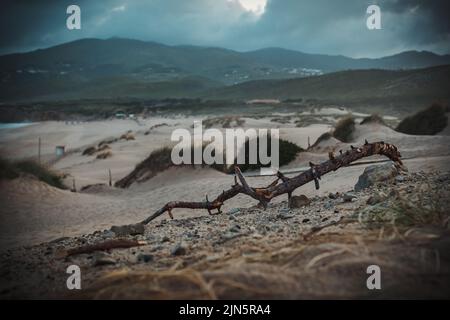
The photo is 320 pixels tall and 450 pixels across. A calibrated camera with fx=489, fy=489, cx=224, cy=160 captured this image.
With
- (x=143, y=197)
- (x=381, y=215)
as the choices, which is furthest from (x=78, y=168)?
(x=381, y=215)

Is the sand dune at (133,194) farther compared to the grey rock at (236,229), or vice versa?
the sand dune at (133,194)

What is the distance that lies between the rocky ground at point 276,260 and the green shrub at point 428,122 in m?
15.2

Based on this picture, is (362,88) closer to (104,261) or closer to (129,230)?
(129,230)

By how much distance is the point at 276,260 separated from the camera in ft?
10.4

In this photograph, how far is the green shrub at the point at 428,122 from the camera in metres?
18.8

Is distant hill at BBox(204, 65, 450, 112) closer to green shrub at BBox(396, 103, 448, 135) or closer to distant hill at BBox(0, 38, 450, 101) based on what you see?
distant hill at BBox(0, 38, 450, 101)

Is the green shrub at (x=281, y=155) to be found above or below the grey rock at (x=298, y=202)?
above

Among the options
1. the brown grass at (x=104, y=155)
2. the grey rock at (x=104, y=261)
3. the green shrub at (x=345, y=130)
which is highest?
the green shrub at (x=345, y=130)

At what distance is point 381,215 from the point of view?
12.7 feet

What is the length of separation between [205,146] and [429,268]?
1383 centimetres

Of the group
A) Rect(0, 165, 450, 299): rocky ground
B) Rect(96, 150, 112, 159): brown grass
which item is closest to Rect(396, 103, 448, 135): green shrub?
Rect(96, 150, 112, 159): brown grass

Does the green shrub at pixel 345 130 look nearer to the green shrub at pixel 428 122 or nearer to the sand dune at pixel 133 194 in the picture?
the sand dune at pixel 133 194

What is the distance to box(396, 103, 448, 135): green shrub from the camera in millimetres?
18750

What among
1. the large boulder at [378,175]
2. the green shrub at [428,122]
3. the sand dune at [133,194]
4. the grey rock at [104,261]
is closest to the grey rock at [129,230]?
the grey rock at [104,261]
